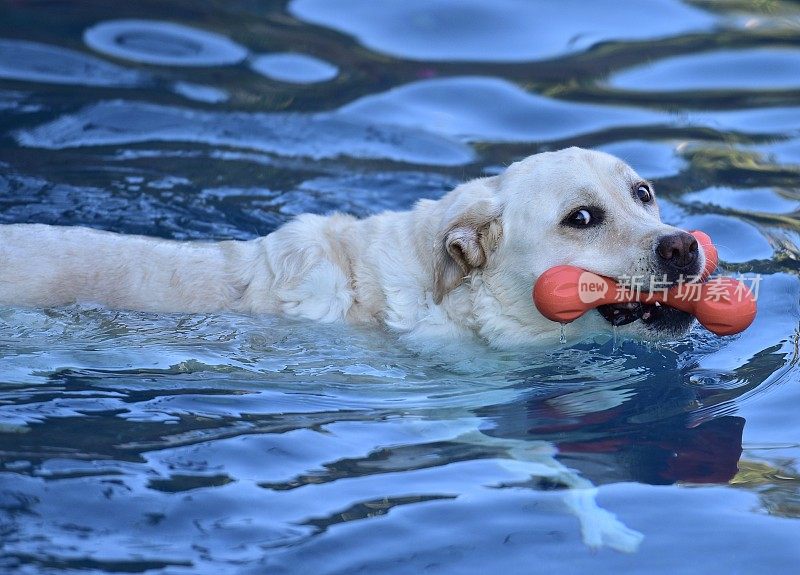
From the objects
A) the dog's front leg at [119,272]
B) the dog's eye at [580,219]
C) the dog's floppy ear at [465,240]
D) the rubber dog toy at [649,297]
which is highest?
the dog's eye at [580,219]

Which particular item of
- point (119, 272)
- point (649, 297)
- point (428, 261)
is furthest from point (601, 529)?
point (119, 272)

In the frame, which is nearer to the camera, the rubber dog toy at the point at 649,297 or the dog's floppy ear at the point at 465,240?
the rubber dog toy at the point at 649,297

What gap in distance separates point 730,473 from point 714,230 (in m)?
3.69

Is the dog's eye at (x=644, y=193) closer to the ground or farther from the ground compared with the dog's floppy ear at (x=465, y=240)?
farther from the ground

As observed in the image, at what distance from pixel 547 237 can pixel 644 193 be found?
616 mm

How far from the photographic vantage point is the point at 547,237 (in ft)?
19.1

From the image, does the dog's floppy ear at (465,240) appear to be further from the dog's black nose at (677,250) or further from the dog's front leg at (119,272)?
the dog's front leg at (119,272)

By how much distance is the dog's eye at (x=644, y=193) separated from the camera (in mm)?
5991

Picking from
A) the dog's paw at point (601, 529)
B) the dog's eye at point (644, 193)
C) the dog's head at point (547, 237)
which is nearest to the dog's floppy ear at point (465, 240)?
the dog's head at point (547, 237)

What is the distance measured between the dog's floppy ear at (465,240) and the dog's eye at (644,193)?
743 mm

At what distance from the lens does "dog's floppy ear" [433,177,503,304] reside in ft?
19.2

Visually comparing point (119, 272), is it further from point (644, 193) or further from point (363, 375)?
point (644, 193)

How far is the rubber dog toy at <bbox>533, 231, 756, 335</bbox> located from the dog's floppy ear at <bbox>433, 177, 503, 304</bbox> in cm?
39

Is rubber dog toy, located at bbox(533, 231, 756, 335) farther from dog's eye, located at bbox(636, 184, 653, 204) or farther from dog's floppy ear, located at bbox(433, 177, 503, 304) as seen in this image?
dog's eye, located at bbox(636, 184, 653, 204)
